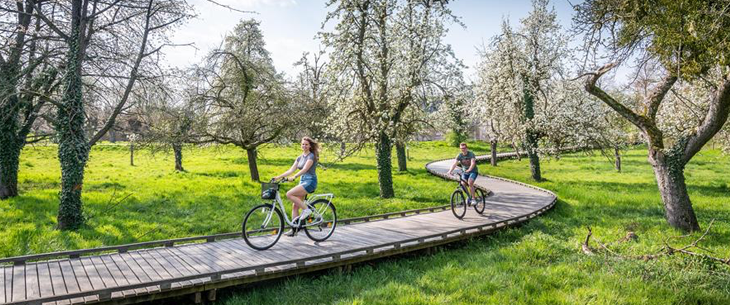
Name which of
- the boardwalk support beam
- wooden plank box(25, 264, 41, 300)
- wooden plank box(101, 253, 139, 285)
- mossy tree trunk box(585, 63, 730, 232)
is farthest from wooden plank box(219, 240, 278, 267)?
mossy tree trunk box(585, 63, 730, 232)

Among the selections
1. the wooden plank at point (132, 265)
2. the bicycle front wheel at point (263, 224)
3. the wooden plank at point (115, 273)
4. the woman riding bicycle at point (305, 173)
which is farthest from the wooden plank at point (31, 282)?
the woman riding bicycle at point (305, 173)

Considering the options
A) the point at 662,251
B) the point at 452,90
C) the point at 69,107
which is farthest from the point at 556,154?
the point at 69,107

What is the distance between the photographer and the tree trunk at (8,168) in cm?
1556

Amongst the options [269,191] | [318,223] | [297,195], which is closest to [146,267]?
[269,191]

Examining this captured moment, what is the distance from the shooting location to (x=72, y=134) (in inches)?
448

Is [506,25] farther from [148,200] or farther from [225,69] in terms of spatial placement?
[148,200]

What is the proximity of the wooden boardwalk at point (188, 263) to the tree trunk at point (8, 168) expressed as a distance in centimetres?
1005

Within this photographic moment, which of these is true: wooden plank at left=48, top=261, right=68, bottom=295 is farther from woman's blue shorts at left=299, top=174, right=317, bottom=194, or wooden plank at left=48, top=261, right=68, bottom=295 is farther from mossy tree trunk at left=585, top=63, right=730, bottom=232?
mossy tree trunk at left=585, top=63, right=730, bottom=232

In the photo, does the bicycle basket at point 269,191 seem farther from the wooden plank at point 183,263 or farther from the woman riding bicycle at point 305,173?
the wooden plank at point 183,263

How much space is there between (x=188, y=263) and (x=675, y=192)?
42.7ft

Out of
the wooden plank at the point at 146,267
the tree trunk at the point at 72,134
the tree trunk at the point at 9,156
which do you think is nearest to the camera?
the wooden plank at the point at 146,267

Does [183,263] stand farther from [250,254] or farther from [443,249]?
[443,249]

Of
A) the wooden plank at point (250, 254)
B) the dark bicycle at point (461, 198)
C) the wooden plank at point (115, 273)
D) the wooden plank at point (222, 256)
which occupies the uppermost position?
the dark bicycle at point (461, 198)

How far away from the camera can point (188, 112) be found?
19.4 meters
